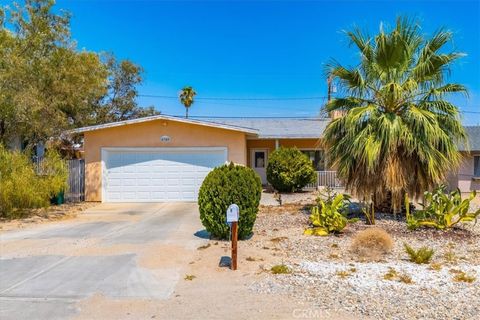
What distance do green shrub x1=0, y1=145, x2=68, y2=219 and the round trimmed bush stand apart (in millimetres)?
5945

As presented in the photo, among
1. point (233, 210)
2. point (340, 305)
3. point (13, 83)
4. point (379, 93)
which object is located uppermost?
point (13, 83)

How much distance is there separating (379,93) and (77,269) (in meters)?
7.87

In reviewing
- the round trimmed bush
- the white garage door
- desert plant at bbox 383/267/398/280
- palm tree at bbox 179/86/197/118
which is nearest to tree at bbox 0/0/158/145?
the white garage door

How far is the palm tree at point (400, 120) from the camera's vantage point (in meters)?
9.17

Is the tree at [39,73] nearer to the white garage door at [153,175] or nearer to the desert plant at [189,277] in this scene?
the white garage door at [153,175]

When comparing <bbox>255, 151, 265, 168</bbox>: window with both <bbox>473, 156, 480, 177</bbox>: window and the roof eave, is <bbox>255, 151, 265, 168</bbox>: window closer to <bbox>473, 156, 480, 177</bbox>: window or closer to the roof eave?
the roof eave

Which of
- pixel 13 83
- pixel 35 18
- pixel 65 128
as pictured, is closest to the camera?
pixel 13 83

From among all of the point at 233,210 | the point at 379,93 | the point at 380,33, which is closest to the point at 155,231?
the point at 233,210

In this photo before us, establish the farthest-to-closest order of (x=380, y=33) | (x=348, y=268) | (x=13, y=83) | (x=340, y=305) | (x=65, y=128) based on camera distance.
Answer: (x=65, y=128) < (x=13, y=83) < (x=380, y=33) < (x=348, y=268) < (x=340, y=305)

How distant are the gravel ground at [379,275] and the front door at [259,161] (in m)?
12.5

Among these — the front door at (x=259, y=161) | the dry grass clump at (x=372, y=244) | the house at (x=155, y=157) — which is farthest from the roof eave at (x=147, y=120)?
the dry grass clump at (x=372, y=244)

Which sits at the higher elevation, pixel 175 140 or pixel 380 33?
pixel 380 33

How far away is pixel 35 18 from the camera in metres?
12.0

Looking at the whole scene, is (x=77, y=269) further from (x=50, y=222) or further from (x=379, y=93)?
(x=379, y=93)
